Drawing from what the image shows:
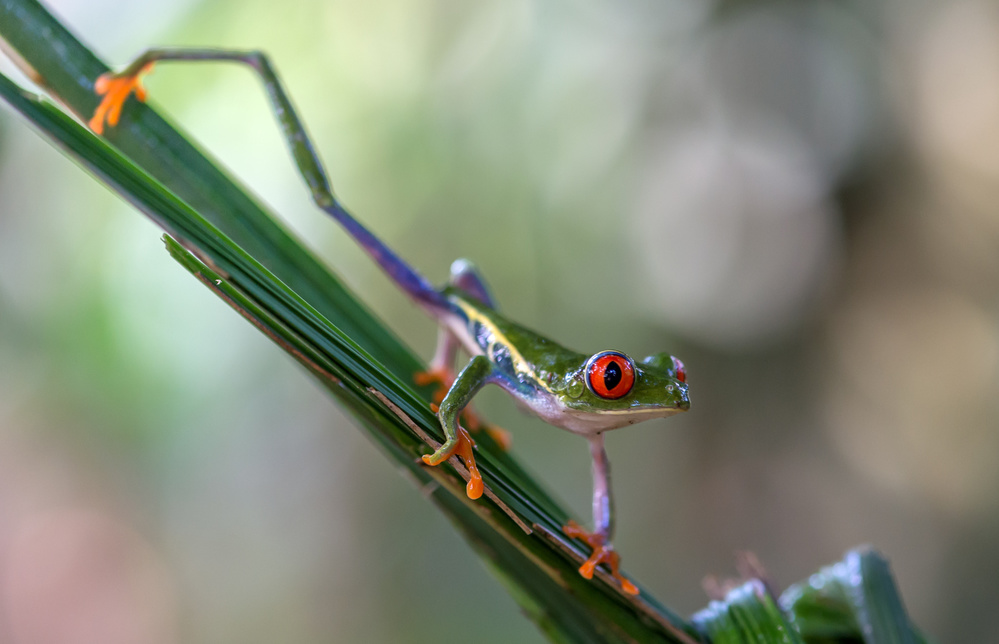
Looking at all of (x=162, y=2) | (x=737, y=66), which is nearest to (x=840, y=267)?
(x=737, y=66)

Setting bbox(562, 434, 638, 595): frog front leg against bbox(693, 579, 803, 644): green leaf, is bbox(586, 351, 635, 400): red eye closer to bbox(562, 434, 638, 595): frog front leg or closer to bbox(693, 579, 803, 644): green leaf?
bbox(562, 434, 638, 595): frog front leg

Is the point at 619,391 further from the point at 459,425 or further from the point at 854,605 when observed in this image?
the point at 854,605

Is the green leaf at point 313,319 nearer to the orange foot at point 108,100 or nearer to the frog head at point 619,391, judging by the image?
the orange foot at point 108,100

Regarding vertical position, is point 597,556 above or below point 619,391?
below

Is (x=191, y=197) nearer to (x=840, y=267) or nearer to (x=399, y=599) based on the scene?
(x=840, y=267)

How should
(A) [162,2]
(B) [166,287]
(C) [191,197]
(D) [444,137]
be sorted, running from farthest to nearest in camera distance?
(D) [444,137] → (B) [166,287] → (A) [162,2] → (C) [191,197]

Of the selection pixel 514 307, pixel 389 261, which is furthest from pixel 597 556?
pixel 514 307

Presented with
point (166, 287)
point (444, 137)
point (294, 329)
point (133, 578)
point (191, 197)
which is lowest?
point (294, 329)
